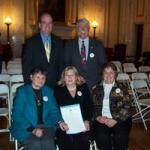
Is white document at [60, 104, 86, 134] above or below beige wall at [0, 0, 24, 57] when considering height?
below

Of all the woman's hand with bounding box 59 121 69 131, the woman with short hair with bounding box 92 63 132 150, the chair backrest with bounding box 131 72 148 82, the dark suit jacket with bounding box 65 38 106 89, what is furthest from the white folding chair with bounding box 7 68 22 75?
the woman's hand with bounding box 59 121 69 131

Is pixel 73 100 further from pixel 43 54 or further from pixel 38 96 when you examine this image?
pixel 43 54

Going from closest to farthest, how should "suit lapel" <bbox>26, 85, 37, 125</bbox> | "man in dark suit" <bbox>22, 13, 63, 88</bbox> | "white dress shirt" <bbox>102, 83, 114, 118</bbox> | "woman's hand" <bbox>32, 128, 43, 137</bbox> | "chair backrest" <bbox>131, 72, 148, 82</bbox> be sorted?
"woman's hand" <bbox>32, 128, 43, 137</bbox> → "suit lapel" <bbox>26, 85, 37, 125</bbox> → "white dress shirt" <bbox>102, 83, 114, 118</bbox> → "man in dark suit" <bbox>22, 13, 63, 88</bbox> → "chair backrest" <bbox>131, 72, 148, 82</bbox>

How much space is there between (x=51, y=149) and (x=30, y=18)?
10383mm

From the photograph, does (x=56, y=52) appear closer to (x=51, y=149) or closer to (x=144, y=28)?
(x=51, y=149)

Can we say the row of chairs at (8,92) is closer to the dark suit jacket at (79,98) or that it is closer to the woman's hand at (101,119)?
the dark suit jacket at (79,98)

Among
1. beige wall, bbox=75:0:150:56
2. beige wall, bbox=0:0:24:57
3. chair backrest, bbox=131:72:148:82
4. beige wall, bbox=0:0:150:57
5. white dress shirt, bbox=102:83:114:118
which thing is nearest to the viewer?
white dress shirt, bbox=102:83:114:118

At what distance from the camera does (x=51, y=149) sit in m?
3.66

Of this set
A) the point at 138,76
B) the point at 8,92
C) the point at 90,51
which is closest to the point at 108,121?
the point at 90,51

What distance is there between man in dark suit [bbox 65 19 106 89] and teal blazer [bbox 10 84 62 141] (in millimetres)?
784

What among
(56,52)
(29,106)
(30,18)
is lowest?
(29,106)

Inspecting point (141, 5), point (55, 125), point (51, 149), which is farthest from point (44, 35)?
→ point (141, 5)

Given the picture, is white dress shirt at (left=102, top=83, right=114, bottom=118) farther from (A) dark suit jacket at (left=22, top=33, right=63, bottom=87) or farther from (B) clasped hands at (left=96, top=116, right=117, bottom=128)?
(A) dark suit jacket at (left=22, top=33, right=63, bottom=87)

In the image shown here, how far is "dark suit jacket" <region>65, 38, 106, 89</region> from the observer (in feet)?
14.9
